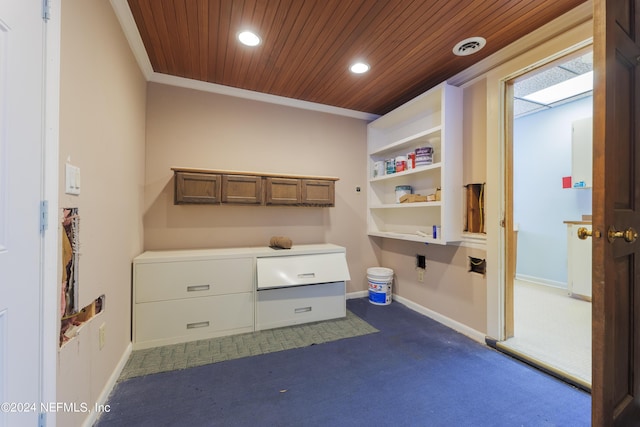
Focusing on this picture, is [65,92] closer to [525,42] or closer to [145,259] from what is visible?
[145,259]

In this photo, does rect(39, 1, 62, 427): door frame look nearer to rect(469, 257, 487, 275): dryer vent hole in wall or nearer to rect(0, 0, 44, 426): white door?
rect(0, 0, 44, 426): white door

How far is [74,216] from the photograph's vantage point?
4.12ft

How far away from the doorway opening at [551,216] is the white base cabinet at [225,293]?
1639 millimetres

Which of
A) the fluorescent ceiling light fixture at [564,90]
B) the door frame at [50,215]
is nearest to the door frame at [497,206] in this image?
the fluorescent ceiling light fixture at [564,90]

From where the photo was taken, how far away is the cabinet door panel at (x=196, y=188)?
2.53 meters

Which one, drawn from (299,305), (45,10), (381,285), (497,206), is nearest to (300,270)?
(299,305)

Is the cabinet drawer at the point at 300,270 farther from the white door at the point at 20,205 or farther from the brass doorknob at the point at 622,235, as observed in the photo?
the brass doorknob at the point at 622,235

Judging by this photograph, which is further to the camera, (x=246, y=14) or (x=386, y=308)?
(x=386, y=308)

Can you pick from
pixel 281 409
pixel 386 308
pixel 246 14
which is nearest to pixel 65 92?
pixel 246 14

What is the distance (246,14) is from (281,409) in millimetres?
2529

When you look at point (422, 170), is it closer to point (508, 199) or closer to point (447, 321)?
point (508, 199)

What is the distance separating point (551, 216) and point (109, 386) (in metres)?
5.63

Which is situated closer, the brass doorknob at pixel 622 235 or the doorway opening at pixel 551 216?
the brass doorknob at pixel 622 235

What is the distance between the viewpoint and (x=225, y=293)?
2447 mm
